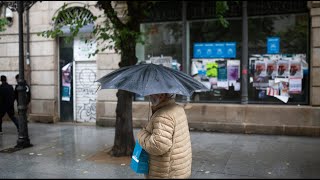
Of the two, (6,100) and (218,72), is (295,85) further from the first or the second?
(6,100)

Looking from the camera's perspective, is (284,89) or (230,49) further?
(230,49)

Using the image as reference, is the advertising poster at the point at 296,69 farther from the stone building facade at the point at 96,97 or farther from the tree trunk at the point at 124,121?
the tree trunk at the point at 124,121

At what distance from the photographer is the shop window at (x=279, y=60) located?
34.7 ft

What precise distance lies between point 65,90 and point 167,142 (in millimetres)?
10092

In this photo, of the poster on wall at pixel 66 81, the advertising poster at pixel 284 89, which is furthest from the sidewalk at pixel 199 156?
the poster on wall at pixel 66 81

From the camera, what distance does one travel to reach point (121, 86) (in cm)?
427

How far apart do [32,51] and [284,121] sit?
8.40 m

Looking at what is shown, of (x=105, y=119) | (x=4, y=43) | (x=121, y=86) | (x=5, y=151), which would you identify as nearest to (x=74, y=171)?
(x=5, y=151)

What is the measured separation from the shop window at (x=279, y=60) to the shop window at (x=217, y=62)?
388 millimetres

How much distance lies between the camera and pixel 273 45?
10.8 m

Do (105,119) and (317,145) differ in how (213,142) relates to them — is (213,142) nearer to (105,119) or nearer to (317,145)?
(317,145)

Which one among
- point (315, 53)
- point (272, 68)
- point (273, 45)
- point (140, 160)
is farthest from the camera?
point (272, 68)

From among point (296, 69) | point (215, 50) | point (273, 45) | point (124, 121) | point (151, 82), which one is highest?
point (273, 45)

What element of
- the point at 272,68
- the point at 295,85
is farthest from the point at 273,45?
the point at 295,85
